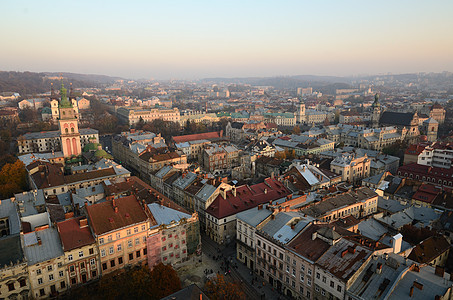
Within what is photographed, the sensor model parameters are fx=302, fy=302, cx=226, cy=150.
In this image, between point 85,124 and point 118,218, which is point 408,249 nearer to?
point 118,218

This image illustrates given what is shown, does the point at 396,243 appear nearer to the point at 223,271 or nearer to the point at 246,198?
the point at 223,271

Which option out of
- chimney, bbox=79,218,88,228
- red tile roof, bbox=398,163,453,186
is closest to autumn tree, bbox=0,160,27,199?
chimney, bbox=79,218,88,228

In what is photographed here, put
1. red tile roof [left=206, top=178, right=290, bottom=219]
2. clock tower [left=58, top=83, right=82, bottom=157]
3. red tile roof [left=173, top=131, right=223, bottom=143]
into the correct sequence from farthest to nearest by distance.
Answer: red tile roof [left=173, top=131, right=223, bottom=143]
clock tower [left=58, top=83, right=82, bottom=157]
red tile roof [left=206, top=178, right=290, bottom=219]

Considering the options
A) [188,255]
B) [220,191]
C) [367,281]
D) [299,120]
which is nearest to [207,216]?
[220,191]

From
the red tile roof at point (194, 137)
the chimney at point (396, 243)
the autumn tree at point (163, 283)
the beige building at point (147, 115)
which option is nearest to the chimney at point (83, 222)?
the autumn tree at point (163, 283)

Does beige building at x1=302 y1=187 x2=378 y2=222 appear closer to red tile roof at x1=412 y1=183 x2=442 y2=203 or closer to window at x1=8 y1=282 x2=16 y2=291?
red tile roof at x1=412 y1=183 x2=442 y2=203

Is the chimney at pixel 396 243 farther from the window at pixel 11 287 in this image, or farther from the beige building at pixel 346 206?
the window at pixel 11 287
